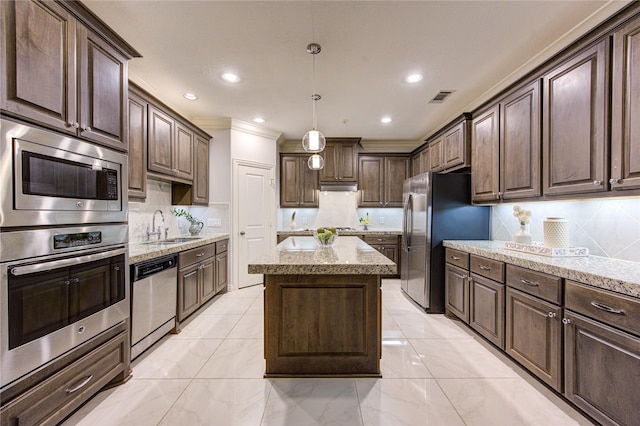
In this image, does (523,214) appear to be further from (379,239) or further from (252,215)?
(252,215)

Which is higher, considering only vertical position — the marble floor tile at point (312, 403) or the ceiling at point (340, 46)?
the ceiling at point (340, 46)

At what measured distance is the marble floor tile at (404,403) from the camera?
154cm

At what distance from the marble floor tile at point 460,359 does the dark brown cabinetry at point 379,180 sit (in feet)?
10.1

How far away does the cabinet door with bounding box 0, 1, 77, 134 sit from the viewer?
1189 mm

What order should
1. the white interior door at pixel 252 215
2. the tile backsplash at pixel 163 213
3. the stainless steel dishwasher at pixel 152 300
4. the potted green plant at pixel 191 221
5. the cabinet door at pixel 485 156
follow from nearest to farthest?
the stainless steel dishwasher at pixel 152 300 → the cabinet door at pixel 485 156 → the tile backsplash at pixel 163 213 → the potted green plant at pixel 191 221 → the white interior door at pixel 252 215

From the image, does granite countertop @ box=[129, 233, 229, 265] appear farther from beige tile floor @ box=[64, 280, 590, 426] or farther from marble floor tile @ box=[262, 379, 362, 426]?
marble floor tile @ box=[262, 379, 362, 426]

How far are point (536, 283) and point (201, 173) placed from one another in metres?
4.03

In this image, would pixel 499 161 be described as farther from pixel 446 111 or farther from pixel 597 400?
pixel 597 400

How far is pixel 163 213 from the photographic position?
338 cm

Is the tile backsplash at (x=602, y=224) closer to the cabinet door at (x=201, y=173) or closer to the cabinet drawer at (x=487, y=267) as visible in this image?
the cabinet drawer at (x=487, y=267)

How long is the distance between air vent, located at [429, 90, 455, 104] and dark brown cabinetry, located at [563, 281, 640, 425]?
2.52 m

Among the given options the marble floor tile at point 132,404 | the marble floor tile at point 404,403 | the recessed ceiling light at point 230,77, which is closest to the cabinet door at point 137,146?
the recessed ceiling light at point 230,77

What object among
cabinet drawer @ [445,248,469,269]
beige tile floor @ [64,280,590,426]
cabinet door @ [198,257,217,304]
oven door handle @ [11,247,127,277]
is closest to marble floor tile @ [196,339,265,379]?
beige tile floor @ [64,280,590,426]

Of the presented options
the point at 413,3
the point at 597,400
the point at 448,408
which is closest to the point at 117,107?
the point at 413,3
